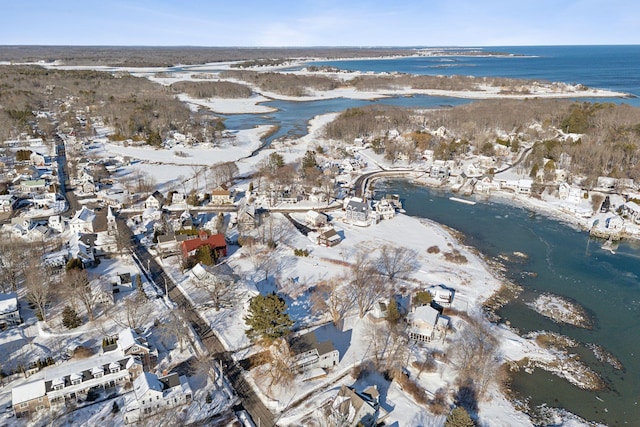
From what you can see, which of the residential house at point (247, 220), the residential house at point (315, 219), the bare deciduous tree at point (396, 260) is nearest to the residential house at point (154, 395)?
the bare deciduous tree at point (396, 260)

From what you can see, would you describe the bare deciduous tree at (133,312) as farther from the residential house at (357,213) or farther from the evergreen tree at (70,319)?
the residential house at (357,213)

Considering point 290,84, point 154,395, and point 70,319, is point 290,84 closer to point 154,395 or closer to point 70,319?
point 70,319

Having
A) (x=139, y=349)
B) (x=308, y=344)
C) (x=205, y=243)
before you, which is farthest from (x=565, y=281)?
(x=139, y=349)

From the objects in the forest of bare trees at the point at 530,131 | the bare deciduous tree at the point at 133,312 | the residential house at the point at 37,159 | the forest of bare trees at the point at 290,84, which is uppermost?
the forest of bare trees at the point at 290,84

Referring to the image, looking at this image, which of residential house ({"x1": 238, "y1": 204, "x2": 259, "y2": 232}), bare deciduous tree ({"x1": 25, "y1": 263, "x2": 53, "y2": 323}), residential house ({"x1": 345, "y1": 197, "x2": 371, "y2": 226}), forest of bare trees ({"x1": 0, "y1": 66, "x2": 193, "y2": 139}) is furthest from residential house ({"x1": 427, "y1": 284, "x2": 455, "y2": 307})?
forest of bare trees ({"x1": 0, "y1": 66, "x2": 193, "y2": 139})

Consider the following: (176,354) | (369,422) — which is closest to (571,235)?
(369,422)

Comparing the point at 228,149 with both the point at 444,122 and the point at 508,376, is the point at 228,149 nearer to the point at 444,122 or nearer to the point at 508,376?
the point at 444,122

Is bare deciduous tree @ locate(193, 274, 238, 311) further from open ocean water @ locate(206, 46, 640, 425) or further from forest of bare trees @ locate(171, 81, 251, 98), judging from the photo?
forest of bare trees @ locate(171, 81, 251, 98)
